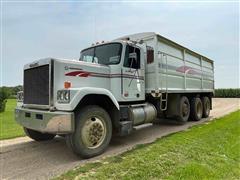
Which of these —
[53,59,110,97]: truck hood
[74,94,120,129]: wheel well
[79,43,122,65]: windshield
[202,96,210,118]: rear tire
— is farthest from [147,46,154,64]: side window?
[202,96,210,118]: rear tire

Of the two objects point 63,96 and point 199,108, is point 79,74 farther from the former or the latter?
point 199,108

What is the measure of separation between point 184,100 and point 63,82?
5.93m

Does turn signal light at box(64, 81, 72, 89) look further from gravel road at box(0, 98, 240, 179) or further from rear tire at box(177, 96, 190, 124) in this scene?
rear tire at box(177, 96, 190, 124)

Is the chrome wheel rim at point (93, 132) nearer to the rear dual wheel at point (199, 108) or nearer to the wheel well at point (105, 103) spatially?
the wheel well at point (105, 103)

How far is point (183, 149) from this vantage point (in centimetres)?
491

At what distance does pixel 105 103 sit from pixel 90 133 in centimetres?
100

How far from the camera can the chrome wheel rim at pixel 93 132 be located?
4.78 m

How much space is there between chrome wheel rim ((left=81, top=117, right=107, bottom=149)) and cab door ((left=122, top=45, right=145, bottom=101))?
4.44ft

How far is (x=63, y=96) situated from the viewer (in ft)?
15.0

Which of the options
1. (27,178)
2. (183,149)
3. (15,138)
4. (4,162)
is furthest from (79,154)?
(15,138)

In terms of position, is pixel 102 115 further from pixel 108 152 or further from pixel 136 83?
pixel 136 83

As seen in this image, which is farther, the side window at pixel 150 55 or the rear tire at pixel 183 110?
the rear tire at pixel 183 110

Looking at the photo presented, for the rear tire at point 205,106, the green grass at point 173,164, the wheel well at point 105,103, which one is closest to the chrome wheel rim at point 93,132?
the wheel well at point 105,103

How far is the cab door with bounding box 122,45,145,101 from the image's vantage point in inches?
245
